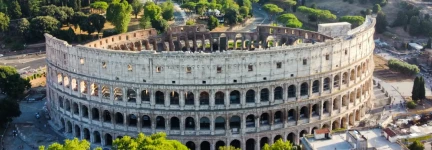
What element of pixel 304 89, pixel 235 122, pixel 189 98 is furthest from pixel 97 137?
pixel 304 89

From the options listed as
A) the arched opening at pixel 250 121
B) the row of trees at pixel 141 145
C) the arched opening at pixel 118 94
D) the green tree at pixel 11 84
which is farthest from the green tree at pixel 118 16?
the row of trees at pixel 141 145

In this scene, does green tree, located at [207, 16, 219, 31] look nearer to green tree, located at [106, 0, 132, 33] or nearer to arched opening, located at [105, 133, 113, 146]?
green tree, located at [106, 0, 132, 33]

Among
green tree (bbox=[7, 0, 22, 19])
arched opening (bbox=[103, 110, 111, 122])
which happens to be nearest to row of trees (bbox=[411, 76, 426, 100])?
arched opening (bbox=[103, 110, 111, 122])

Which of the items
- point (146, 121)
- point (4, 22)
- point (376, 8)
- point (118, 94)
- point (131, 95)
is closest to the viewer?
point (131, 95)

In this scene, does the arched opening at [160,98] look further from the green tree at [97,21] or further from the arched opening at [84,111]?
the green tree at [97,21]

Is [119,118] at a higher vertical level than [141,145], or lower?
lower

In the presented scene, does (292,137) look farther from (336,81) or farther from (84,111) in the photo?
(84,111)
